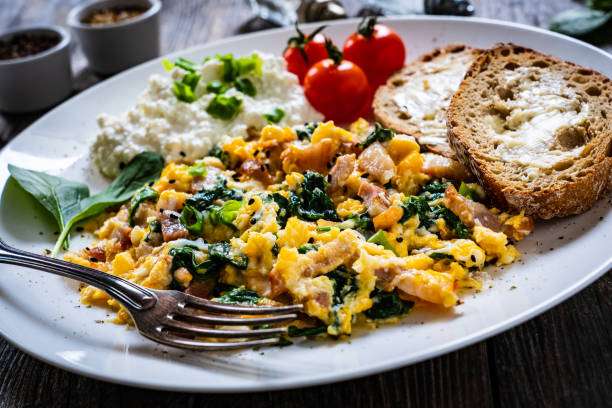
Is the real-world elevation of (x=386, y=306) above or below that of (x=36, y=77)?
above

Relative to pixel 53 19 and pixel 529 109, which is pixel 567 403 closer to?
pixel 529 109

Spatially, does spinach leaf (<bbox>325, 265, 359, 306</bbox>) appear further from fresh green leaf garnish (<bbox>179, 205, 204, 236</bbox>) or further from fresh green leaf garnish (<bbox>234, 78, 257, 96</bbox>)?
fresh green leaf garnish (<bbox>234, 78, 257, 96</bbox>)

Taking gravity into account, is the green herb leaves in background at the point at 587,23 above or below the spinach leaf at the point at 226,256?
above

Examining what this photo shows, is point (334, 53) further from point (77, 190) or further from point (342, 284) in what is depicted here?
point (342, 284)

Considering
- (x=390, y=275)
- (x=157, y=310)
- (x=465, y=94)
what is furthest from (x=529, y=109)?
(x=157, y=310)

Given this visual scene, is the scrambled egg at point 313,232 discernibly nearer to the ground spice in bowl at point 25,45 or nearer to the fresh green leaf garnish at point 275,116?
→ the fresh green leaf garnish at point 275,116

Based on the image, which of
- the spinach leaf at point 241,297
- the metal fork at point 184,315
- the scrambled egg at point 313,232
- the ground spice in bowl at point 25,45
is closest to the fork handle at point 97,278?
the metal fork at point 184,315

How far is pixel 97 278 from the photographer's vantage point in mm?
2662

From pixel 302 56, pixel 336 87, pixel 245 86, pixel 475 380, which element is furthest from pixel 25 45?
pixel 475 380

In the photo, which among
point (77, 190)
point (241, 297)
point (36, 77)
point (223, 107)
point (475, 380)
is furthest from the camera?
point (36, 77)

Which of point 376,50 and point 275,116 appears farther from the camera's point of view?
point 376,50

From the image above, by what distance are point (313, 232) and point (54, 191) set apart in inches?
73.3

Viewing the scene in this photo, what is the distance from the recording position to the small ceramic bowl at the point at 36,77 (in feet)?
16.7

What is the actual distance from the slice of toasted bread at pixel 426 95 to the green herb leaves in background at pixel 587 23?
4.56 ft
